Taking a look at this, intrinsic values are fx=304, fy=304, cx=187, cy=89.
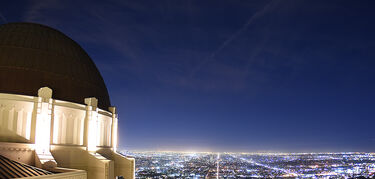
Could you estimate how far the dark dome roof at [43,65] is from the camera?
842 inches

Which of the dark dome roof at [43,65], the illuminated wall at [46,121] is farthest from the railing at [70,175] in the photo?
the dark dome roof at [43,65]

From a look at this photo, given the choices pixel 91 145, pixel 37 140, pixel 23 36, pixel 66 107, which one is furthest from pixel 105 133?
pixel 23 36

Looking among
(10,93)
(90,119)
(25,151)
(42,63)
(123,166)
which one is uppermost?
(42,63)

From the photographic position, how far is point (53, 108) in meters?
21.0

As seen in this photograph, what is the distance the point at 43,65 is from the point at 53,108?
3902mm

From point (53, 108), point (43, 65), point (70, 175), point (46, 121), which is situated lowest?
point (70, 175)

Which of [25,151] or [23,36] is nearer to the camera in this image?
[25,151]

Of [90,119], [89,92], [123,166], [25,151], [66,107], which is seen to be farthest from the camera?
[123,166]

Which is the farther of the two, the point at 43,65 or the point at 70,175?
the point at 43,65

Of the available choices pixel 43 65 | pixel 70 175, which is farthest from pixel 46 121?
pixel 70 175

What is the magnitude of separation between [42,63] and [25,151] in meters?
7.03

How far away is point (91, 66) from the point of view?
1086 inches

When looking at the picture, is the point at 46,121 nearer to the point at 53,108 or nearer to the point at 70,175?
the point at 53,108

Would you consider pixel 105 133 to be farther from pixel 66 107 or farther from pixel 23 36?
pixel 23 36
